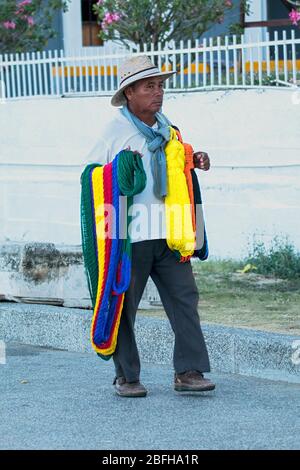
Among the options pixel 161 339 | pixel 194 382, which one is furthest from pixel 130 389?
pixel 161 339

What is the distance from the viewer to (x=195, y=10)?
530 inches

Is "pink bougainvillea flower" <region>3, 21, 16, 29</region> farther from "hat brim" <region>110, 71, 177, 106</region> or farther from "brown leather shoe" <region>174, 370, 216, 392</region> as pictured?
"brown leather shoe" <region>174, 370, 216, 392</region>

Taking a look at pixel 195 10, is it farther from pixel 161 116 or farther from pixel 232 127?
pixel 161 116

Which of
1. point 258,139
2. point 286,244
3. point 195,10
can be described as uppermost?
point 195,10

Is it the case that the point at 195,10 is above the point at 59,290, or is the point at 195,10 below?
above

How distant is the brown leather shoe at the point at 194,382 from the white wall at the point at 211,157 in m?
4.25

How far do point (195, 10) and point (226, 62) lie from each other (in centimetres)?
212

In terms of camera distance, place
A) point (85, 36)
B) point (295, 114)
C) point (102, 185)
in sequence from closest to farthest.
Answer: point (102, 185)
point (295, 114)
point (85, 36)

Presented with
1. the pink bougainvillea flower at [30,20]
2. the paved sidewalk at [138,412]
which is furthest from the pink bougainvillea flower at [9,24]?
the paved sidewalk at [138,412]

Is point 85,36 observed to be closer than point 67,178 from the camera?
No

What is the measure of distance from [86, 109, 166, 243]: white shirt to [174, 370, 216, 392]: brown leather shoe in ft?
2.52

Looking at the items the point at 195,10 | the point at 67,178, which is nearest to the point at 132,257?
the point at 67,178

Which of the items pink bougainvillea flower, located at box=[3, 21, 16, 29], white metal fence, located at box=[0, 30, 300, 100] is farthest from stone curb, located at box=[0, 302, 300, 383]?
pink bougainvillea flower, located at box=[3, 21, 16, 29]

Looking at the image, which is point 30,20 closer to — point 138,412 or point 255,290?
point 255,290
